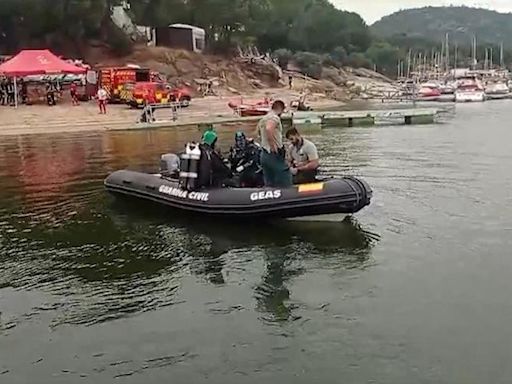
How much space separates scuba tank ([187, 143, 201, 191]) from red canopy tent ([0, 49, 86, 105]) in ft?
93.8

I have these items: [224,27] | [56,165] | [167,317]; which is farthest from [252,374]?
[224,27]

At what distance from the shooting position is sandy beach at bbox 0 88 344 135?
3444cm

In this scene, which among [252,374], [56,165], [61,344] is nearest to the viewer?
[252,374]

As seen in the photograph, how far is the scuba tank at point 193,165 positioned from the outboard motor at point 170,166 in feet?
4.90

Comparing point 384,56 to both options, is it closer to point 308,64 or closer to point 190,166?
point 308,64

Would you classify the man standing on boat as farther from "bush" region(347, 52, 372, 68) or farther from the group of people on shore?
"bush" region(347, 52, 372, 68)

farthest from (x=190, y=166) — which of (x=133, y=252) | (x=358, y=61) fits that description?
(x=358, y=61)

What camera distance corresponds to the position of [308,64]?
8881 centimetres

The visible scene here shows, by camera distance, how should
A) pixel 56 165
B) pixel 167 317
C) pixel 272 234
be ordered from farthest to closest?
pixel 56 165 → pixel 272 234 → pixel 167 317

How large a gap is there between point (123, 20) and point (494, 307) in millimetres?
60771

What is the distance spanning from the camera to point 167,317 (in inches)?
323

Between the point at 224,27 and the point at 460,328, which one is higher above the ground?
the point at 224,27

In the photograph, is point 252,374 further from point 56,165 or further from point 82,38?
point 82,38

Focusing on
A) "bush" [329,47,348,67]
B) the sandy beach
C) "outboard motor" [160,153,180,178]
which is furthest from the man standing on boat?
"bush" [329,47,348,67]
